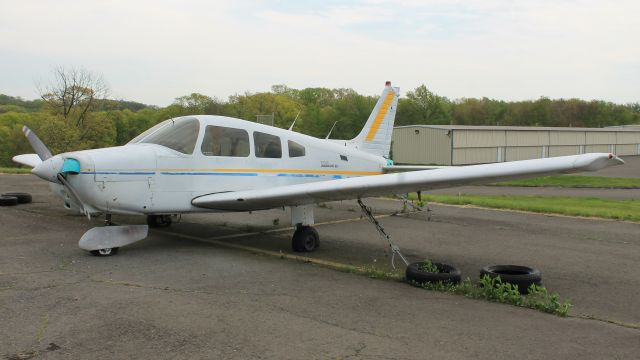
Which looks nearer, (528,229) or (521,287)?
(521,287)

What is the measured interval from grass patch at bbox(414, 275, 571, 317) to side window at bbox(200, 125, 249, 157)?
4.34m

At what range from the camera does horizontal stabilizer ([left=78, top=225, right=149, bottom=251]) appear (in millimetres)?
7863

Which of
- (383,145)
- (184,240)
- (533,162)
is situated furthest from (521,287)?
(383,145)

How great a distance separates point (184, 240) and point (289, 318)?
5070 mm

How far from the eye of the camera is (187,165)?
28.5ft

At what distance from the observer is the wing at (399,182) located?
18.7 ft

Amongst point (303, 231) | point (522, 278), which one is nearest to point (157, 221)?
point (303, 231)

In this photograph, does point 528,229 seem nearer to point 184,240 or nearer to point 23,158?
point 184,240

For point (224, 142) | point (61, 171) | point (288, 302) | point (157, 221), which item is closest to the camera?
point (288, 302)

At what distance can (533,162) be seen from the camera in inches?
243

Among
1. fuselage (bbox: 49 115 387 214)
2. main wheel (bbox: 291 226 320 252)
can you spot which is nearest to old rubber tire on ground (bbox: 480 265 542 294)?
main wheel (bbox: 291 226 320 252)

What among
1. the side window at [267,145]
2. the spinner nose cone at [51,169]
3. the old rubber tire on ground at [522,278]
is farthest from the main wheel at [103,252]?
the old rubber tire on ground at [522,278]

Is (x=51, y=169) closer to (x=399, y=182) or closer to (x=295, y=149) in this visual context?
(x=295, y=149)

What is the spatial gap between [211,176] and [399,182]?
138 inches
